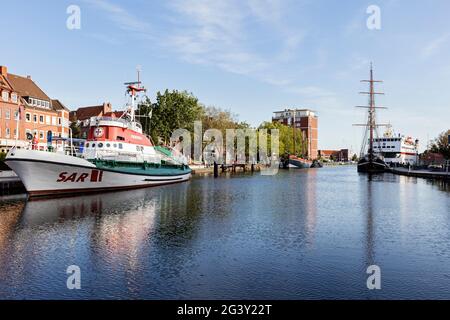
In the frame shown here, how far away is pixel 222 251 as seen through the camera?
1564cm

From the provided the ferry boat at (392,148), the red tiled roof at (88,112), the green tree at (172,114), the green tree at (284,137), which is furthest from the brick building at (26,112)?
the ferry boat at (392,148)

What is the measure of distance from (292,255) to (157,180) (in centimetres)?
3539

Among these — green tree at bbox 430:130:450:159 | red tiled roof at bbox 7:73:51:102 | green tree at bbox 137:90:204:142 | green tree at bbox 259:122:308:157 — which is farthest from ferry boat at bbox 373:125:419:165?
red tiled roof at bbox 7:73:51:102

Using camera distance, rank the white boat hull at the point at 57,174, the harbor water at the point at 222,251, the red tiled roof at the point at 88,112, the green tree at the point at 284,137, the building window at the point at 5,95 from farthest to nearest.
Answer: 1. the green tree at the point at 284,137
2. the red tiled roof at the point at 88,112
3. the building window at the point at 5,95
4. the white boat hull at the point at 57,174
5. the harbor water at the point at 222,251


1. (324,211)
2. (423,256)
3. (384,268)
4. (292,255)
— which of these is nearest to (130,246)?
(292,255)

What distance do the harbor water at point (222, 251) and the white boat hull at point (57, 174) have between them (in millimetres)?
4517

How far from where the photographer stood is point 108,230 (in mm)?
19375

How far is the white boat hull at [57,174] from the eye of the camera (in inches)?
1246

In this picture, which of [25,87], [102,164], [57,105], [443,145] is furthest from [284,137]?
[102,164]

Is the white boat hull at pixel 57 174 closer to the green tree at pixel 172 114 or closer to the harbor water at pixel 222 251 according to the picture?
the harbor water at pixel 222 251

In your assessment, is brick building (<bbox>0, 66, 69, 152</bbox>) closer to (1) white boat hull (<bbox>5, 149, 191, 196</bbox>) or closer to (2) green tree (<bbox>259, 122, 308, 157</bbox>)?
(1) white boat hull (<bbox>5, 149, 191, 196</bbox>)

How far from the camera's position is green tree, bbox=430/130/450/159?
81.9m

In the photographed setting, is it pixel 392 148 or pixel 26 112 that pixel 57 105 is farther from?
pixel 392 148
